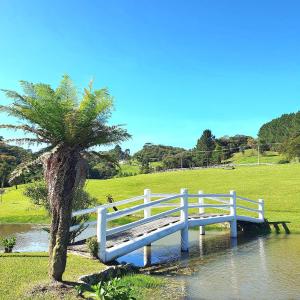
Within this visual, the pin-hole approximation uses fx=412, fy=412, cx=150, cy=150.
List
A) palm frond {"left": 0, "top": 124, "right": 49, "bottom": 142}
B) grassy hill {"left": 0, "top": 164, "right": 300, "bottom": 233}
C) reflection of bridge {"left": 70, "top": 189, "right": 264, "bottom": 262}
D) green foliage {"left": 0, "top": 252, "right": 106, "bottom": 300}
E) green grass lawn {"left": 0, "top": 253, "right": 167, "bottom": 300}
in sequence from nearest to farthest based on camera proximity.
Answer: green foliage {"left": 0, "top": 252, "right": 106, "bottom": 300}
green grass lawn {"left": 0, "top": 253, "right": 167, "bottom": 300}
palm frond {"left": 0, "top": 124, "right": 49, "bottom": 142}
reflection of bridge {"left": 70, "top": 189, "right": 264, "bottom": 262}
grassy hill {"left": 0, "top": 164, "right": 300, "bottom": 233}

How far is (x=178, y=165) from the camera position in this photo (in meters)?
130

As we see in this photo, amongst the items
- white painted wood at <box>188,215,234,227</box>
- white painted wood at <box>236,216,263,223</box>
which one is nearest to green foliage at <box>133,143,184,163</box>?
white painted wood at <box>236,216,263,223</box>

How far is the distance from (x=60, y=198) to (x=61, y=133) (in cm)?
169

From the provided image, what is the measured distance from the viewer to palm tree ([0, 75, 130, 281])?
1042 centimetres

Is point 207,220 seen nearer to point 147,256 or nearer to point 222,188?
point 147,256

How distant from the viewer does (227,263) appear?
50.8 feet

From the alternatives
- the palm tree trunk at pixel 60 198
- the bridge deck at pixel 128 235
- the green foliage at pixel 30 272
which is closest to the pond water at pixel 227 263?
the bridge deck at pixel 128 235

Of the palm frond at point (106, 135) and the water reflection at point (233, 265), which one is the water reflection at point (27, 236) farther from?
the palm frond at point (106, 135)

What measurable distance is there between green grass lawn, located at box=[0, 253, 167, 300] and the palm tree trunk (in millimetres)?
583

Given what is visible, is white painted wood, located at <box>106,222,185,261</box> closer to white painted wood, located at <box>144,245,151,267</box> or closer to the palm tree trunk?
white painted wood, located at <box>144,245,151,267</box>

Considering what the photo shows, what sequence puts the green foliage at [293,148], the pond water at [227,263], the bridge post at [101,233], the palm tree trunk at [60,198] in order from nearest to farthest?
the palm tree trunk at [60,198]
the pond water at [227,263]
the bridge post at [101,233]
the green foliage at [293,148]

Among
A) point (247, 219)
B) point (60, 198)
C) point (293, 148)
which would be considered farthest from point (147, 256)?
point (293, 148)

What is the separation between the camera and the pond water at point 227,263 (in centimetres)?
1142

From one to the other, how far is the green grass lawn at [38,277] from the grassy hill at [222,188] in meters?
15.2
